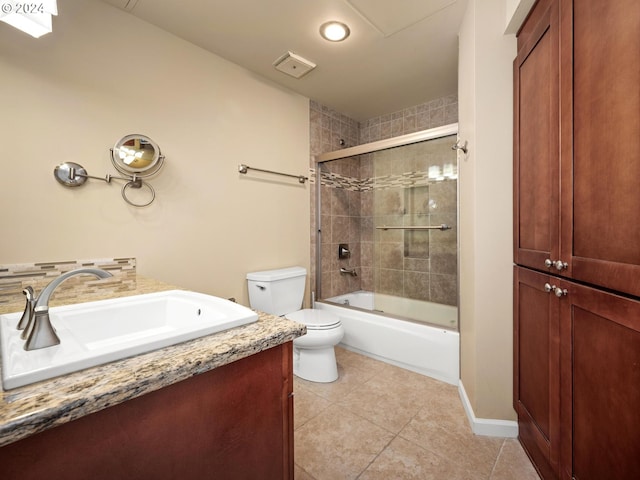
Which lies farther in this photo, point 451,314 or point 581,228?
point 451,314

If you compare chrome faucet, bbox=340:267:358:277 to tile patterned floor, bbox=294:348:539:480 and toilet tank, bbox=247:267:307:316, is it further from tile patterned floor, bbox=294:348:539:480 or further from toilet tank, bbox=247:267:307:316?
tile patterned floor, bbox=294:348:539:480

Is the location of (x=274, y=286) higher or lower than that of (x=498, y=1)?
lower

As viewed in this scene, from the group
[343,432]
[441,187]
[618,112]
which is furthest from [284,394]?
[441,187]

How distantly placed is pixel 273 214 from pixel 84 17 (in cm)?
159

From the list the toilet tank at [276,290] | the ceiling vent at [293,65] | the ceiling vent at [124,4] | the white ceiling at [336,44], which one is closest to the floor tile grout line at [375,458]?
the toilet tank at [276,290]

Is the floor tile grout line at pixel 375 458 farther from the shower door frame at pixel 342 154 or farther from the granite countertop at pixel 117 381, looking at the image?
the shower door frame at pixel 342 154

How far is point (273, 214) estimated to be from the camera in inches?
97.5

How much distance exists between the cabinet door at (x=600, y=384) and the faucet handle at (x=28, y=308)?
4.96ft

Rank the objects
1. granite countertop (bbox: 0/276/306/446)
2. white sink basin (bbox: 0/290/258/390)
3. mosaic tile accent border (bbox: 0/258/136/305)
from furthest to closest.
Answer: mosaic tile accent border (bbox: 0/258/136/305) < white sink basin (bbox: 0/290/258/390) < granite countertop (bbox: 0/276/306/446)

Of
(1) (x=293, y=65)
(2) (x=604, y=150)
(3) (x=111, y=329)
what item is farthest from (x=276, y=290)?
(2) (x=604, y=150)

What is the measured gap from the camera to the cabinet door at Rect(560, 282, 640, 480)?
0.75m

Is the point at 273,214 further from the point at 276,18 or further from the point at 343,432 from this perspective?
the point at 343,432

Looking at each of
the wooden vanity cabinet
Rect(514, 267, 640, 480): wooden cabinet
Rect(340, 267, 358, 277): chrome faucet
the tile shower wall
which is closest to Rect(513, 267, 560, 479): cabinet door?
Rect(514, 267, 640, 480): wooden cabinet

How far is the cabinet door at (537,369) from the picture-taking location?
3.47ft
